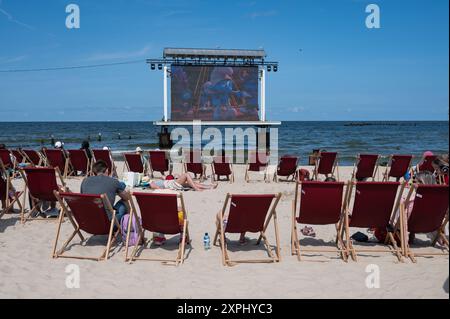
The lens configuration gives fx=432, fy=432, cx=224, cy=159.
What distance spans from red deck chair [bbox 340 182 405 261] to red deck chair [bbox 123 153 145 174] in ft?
20.9

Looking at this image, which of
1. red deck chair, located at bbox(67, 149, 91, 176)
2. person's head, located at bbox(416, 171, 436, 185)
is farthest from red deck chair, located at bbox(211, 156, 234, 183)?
person's head, located at bbox(416, 171, 436, 185)

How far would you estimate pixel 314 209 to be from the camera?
4270 mm

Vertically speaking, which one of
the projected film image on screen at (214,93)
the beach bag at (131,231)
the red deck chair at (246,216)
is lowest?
the beach bag at (131,231)

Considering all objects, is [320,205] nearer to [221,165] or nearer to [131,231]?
[131,231]

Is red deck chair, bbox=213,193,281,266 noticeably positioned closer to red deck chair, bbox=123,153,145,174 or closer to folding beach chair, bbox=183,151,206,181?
folding beach chair, bbox=183,151,206,181

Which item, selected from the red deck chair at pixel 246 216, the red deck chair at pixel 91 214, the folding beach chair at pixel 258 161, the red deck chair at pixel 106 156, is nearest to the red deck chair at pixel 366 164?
the folding beach chair at pixel 258 161

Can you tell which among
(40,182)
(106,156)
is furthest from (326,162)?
(40,182)

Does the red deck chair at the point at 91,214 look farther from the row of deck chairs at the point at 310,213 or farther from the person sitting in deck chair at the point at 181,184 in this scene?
the person sitting in deck chair at the point at 181,184

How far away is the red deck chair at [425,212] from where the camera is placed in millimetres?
4055

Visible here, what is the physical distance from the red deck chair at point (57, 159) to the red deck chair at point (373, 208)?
713 cm

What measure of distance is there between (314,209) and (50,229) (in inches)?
126

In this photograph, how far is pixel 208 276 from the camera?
3676 mm
